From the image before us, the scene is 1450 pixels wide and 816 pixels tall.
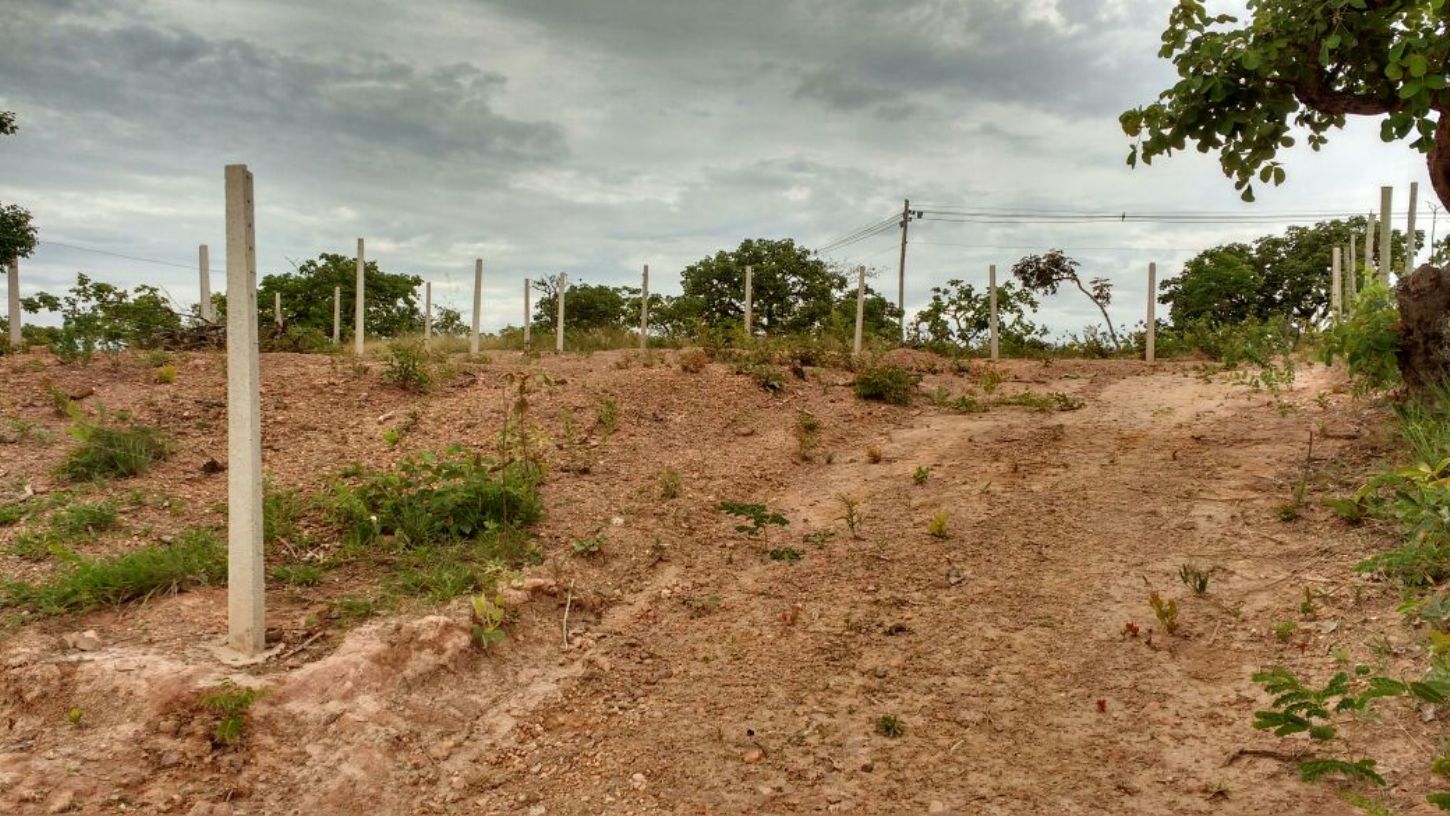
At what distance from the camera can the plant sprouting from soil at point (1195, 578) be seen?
392 cm

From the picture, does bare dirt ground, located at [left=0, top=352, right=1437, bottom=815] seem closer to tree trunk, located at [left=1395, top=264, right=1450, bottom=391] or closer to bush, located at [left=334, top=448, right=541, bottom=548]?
bush, located at [left=334, top=448, right=541, bottom=548]

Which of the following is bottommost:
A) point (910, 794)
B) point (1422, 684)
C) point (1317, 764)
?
point (910, 794)

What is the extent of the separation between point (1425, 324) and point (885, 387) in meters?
4.19

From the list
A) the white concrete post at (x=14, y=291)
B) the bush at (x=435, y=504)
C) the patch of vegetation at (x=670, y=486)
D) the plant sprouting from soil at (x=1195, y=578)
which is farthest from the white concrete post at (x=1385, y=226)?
the white concrete post at (x=14, y=291)

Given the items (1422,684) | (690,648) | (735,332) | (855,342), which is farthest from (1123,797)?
(855,342)

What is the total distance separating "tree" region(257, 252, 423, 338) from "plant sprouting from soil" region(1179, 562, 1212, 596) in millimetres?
32975

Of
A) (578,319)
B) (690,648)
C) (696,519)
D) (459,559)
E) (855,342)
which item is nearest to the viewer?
(690,648)

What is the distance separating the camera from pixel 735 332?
9.37 m

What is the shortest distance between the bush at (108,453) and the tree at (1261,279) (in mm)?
26498

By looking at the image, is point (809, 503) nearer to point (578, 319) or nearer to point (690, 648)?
point (690, 648)

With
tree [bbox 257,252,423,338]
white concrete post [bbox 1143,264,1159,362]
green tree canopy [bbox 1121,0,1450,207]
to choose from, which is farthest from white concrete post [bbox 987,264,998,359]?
tree [bbox 257,252,423,338]

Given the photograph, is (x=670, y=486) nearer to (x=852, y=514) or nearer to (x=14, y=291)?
(x=852, y=514)

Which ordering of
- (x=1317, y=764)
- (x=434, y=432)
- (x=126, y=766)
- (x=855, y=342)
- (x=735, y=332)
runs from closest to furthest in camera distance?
1. (x=1317, y=764)
2. (x=126, y=766)
3. (x=434, y=432)
4. (x=735, y=332)
5. (x=855, y=342)

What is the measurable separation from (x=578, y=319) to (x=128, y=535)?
28.3 meters
